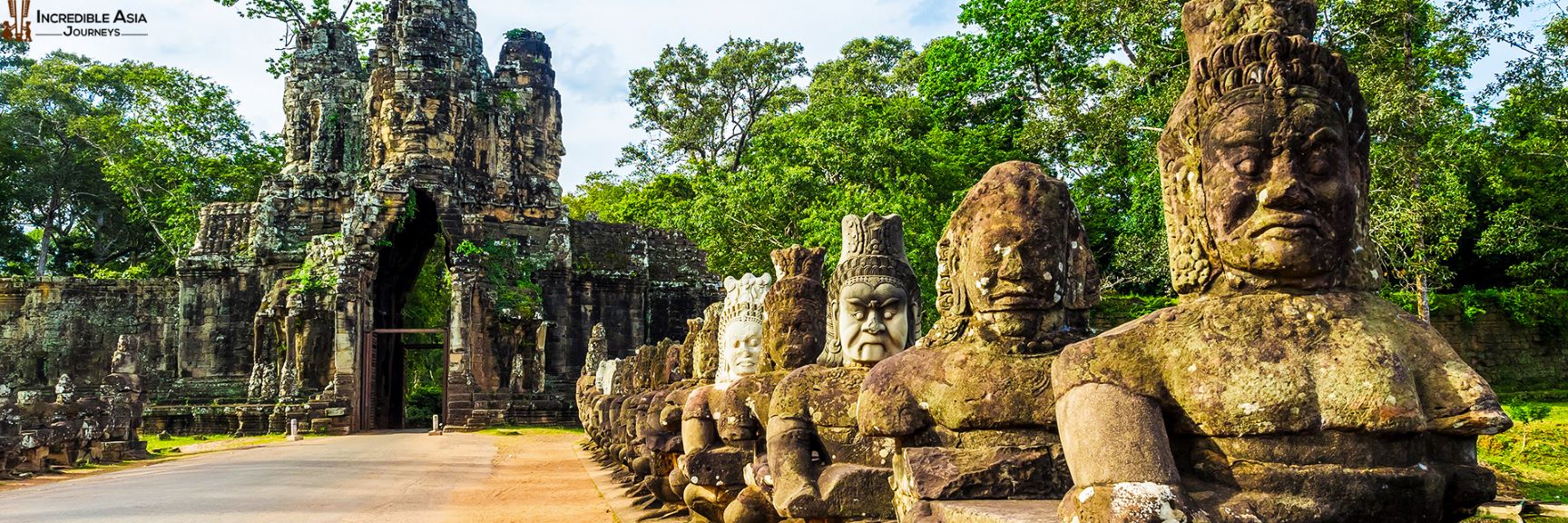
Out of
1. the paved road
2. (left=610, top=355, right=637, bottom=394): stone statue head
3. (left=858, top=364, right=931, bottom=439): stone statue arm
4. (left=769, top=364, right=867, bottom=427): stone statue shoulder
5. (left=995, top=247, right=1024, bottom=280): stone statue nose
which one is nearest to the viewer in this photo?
(left=995, top=247, right=1024, bottom=280): stone statue nose

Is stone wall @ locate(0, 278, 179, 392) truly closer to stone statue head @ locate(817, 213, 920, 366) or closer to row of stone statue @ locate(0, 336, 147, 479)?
row of stone statue @ locate(0, 336, 147, 479)

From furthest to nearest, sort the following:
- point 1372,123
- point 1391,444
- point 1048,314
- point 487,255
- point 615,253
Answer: point 615,253
point 487,255
point 1372,123
point 1048,314
point 1391,444

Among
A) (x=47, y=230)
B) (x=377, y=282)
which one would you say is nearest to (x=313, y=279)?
(x=377, y=282)

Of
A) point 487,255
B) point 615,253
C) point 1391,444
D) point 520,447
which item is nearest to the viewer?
point 1391,444

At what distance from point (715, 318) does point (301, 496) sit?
4729mm

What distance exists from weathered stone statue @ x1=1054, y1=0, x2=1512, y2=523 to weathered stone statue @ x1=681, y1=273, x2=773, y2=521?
3464 millimetres

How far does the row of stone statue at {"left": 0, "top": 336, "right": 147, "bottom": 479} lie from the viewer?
13.7 metres

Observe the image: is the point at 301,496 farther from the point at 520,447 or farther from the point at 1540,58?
the point at 1540,58

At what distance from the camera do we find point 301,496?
10273 millimetres

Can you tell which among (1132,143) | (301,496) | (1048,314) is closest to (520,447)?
(301,496)

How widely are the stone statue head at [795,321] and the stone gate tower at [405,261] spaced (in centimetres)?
1901

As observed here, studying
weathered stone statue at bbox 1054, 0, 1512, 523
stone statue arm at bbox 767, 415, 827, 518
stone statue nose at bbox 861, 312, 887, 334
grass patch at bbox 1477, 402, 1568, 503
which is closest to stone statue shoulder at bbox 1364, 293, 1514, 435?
weathered stone statue at bbox 1054, 0, 1512, 523

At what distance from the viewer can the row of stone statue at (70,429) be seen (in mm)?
13664

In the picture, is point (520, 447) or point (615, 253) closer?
point (520, 447)
